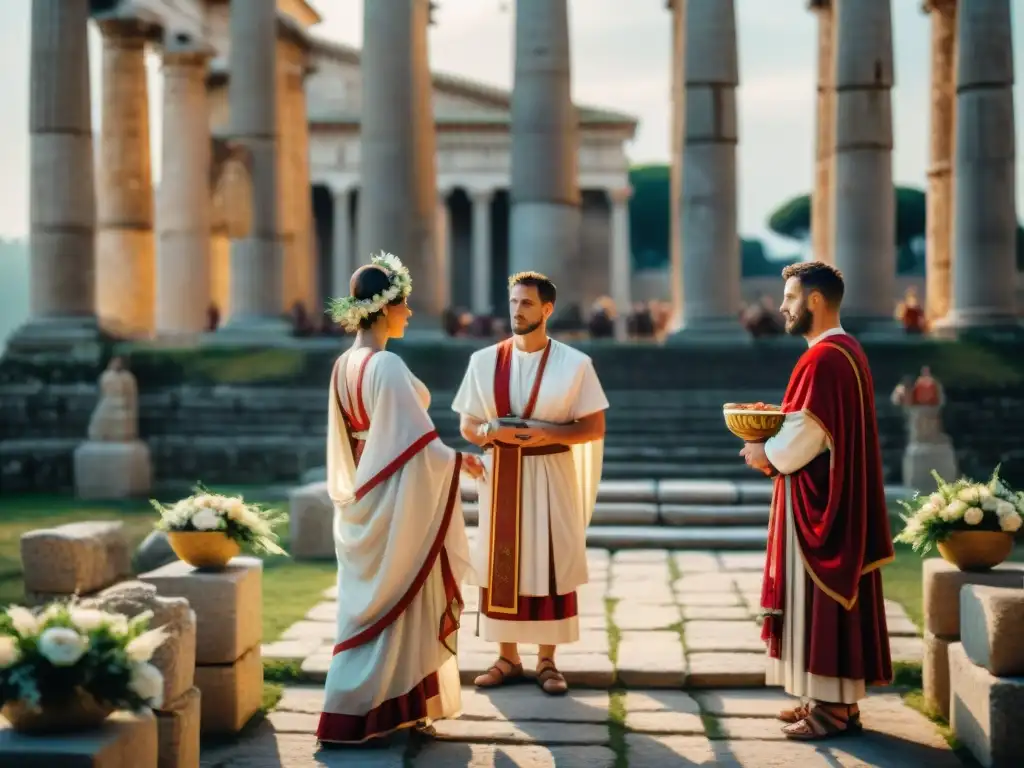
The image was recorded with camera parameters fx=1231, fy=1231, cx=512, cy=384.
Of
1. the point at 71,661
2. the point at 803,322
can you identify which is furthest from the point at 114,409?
the point at 71,661

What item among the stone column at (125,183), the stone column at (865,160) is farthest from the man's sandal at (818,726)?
the stone column at (125,183)

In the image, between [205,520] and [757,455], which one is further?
[205,520]

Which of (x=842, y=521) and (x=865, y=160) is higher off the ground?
(x=865, y=160)

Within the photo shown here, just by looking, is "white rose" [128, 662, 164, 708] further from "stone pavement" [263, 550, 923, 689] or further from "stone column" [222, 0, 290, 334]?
"stone column" [222, 0, 290, 334]

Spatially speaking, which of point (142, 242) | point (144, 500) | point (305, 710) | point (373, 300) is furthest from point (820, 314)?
point (142, 242)

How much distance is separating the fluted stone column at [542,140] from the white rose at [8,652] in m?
16.4

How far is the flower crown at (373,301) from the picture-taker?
6.07 m

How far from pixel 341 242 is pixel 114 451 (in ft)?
91.2

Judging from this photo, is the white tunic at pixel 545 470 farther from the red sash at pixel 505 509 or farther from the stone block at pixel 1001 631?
the stone block at pixel 1001 631

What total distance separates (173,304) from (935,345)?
1462 cm

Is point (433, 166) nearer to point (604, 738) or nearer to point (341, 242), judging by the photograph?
point (604, 738)

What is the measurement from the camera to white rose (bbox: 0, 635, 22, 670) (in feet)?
13.4

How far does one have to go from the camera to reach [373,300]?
6074 millimetres

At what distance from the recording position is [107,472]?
1780cm
